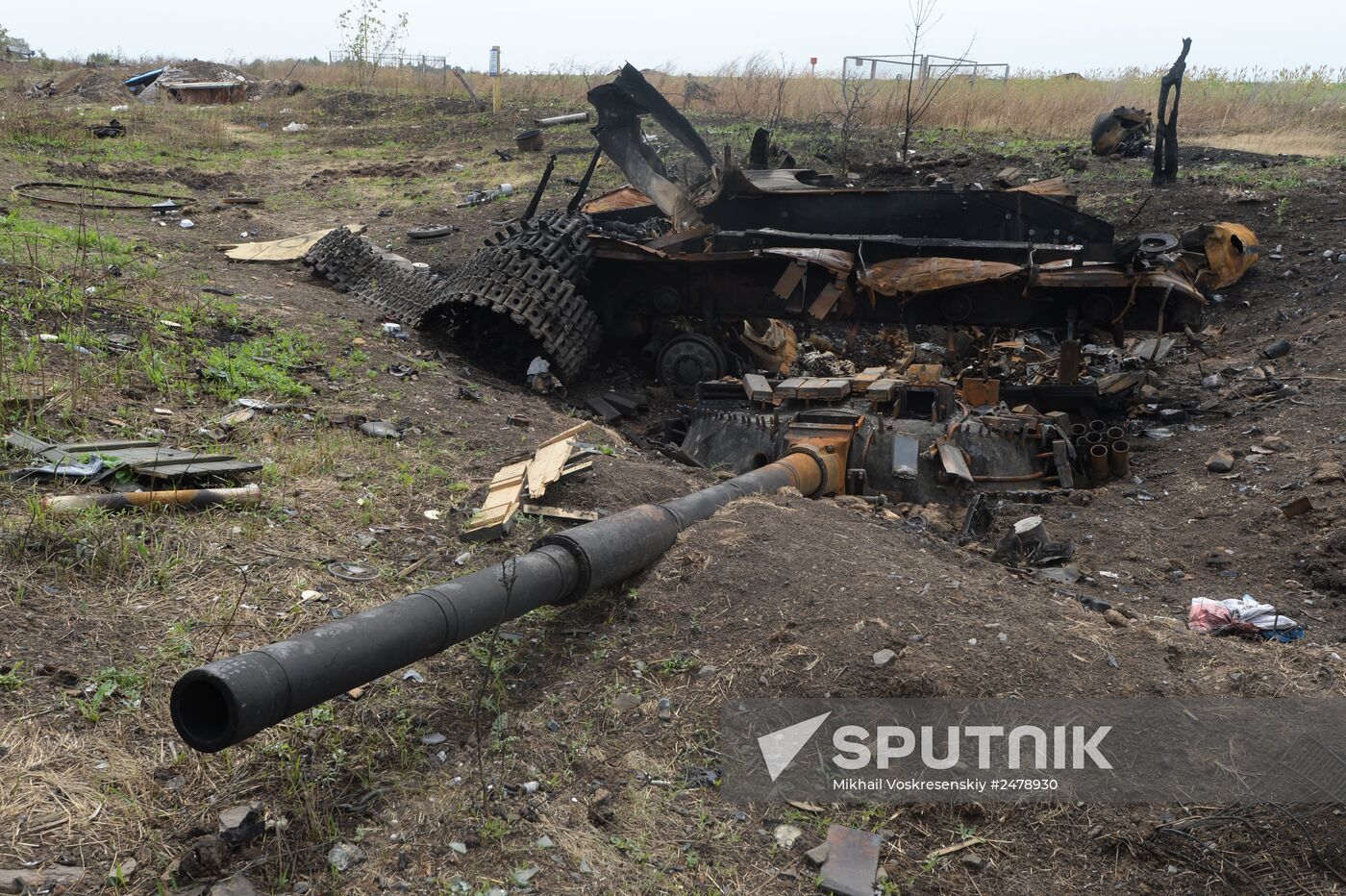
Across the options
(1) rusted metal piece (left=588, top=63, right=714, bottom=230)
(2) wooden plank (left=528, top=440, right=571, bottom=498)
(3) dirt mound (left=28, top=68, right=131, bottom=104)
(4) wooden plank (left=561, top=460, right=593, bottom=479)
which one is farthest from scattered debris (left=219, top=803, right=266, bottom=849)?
(3) dirt mound (left=28, top=68, right=131, bottom=104)

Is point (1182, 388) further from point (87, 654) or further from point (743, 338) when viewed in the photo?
point (87, 654)

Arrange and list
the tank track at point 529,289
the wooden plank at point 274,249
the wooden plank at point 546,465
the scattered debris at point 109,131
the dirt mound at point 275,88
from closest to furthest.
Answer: the wooden plank at point 546,465
the tank track at point 529,289
the wooden plank at point 274,249
the scattered debris at point 109,131
the dirt mound at point 275,88

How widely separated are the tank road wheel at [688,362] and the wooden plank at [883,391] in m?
2.30

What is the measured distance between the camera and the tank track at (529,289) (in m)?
8.63

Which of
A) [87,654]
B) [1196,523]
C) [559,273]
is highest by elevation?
[559,273]

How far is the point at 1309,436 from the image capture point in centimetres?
741

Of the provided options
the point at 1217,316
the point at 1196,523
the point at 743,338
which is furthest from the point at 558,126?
the point at 1196,523

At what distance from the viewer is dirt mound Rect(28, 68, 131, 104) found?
2383 cm

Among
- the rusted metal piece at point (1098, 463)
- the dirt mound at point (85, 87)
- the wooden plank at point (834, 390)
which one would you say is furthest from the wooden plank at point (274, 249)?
the dirt mound at point (85, 87)

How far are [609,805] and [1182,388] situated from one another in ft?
25.9

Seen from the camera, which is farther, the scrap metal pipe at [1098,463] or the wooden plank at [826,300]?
the wooden plank at [826,300]

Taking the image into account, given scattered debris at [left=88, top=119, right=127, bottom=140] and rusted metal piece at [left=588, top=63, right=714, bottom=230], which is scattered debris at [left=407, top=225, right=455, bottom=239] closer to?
rusted metal piece at [left=588, top=63, right=714, bottom=230]

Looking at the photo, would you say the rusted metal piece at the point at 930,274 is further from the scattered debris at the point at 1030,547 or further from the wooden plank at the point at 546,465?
the wooden plank at the point at 546,465

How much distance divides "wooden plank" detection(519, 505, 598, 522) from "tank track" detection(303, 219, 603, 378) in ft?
11.2
